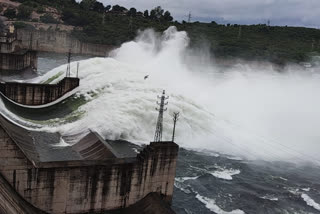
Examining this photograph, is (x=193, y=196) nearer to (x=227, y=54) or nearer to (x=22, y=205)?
(x=22, y=205)

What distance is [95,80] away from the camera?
39.7 m

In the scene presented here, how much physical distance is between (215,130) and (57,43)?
8086 centimetres

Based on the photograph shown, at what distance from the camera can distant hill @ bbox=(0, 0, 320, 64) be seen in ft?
366

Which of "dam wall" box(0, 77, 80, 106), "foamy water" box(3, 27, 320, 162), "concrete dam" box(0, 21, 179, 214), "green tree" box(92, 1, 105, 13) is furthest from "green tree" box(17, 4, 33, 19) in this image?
"concrete dam" box(0, 21, 179, 214)

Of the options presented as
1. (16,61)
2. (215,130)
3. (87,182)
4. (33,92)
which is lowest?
(215,130)

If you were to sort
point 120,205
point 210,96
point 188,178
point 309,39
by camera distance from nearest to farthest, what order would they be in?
point 120,205 → point 188,178 → point 210,96 → point 309,39

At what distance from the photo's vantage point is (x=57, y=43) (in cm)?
10494

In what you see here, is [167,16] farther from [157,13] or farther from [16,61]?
[16,61]

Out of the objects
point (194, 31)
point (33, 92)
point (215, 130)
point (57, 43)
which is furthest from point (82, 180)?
point (194, 31)

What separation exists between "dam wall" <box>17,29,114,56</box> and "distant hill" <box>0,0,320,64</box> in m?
3.36

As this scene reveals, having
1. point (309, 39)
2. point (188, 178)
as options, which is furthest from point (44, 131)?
point (309, 39)

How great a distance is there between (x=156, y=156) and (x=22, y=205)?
614 cm

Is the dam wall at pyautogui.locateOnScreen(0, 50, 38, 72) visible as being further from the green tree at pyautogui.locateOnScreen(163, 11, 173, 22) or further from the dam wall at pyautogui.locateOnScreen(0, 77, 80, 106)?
the green tree at pyautogui.locateOnScreen(163, 11, 173, 22)

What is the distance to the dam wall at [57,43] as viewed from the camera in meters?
99.0
